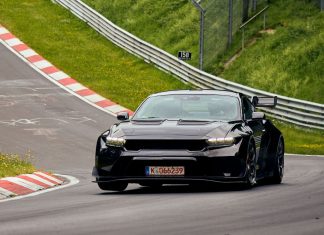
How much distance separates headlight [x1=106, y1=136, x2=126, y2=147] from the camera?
14.3 meters

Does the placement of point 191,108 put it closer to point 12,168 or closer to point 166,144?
point 166,144

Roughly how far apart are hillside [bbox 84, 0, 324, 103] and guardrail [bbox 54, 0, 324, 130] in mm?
1159

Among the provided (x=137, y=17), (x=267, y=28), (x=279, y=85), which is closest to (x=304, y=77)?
(x=279, y=85)

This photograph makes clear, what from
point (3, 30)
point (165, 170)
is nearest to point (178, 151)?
point (165, 170)

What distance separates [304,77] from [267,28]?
622cm

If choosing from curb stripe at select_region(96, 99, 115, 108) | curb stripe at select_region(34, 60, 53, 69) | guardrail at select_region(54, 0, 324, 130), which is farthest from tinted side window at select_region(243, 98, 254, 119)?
curb stripe at select_region(34, 60, 53, 69)

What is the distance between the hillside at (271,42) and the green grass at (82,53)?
5.71 feet

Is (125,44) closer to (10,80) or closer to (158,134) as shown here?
(10,80)

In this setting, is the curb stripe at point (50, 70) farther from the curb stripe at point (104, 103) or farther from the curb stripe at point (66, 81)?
the curb stripe at point (104, 103)

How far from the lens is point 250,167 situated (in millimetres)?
14766

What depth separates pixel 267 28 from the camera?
41438 mm

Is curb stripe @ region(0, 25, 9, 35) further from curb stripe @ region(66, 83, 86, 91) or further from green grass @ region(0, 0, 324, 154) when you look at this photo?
curb stripe @ region(66, 83, 86, 91)

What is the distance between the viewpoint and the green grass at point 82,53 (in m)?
39.2

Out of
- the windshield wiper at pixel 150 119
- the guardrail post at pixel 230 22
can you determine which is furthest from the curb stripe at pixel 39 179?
the guardrail post at pixel 230 22
